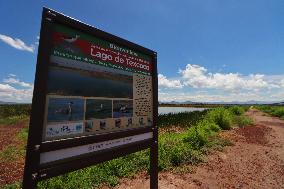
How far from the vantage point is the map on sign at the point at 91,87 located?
10.1 feet

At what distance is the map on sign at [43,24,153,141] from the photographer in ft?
10.1

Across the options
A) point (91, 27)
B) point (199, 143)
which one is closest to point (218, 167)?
point (199, 143)

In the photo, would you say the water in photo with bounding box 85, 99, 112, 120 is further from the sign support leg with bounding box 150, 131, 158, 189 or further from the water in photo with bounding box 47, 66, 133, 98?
the sign support leg with bounding box 150, 131, 158, 189

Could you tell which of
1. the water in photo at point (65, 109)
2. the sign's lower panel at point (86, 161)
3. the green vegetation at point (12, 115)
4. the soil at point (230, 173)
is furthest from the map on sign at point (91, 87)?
the green vegetation at point (12, 115)

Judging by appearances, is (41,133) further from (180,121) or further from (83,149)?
(180,121)

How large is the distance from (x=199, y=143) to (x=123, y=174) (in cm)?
394

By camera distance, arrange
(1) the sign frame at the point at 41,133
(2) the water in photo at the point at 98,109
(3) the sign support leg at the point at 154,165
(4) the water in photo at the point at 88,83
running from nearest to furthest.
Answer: (1) the sign frame at the point at 41,133
(4) the water in photo at the point at 88,83
(2) the water in photo at the point at 98,109
(3) the sign support leg at the point at 154,165

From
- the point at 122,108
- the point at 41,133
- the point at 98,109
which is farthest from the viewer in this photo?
the point at 122,108

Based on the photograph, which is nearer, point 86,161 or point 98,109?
point 86,161

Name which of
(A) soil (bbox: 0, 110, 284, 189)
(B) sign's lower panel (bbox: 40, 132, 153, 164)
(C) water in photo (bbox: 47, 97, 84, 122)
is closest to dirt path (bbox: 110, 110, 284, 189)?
(A) soil (bbox: 0, 110, 284, 189)

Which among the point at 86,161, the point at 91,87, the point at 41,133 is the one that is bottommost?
the point at 86,161

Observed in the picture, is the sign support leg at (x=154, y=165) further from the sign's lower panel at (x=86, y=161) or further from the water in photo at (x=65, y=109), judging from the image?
the water in photo at (x=65, y=109)

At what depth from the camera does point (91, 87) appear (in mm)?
3561

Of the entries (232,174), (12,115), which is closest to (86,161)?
(232,174)
